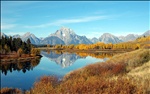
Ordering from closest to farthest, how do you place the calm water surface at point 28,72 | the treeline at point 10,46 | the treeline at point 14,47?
1. the calm water surface at point 28,72
2. the treeline at point 14,47
3. the treeline at point 10,46

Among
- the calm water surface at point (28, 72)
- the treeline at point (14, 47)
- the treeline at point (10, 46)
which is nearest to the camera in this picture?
the calm water surface at point (28, 72)

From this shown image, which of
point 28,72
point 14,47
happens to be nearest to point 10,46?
point 14,47

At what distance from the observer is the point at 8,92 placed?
37.1 metres

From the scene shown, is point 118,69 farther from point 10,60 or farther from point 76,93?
point 10,60

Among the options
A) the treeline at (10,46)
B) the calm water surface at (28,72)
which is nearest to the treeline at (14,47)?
the treeline at (10,46)

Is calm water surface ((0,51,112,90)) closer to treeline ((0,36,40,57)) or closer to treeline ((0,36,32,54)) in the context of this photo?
treeline ((0,36,40,57))

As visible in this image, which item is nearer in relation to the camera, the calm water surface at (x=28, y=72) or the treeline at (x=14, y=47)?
the calm water surface at (x=28, y=72)

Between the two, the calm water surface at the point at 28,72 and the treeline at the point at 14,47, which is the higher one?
the treeline at the point at 14,47

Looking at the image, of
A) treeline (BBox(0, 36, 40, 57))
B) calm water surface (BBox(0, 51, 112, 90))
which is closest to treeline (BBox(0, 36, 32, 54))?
treeline (BBox(0, 36, 40, 57))

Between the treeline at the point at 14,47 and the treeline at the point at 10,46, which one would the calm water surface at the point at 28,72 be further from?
the treeline at the point at 10,46

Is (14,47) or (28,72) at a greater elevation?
(14,47)

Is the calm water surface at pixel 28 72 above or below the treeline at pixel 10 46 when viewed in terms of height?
below

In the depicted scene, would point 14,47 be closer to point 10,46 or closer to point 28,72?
point 10,46

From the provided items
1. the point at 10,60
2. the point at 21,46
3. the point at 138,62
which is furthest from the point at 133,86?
the point at 21,46
